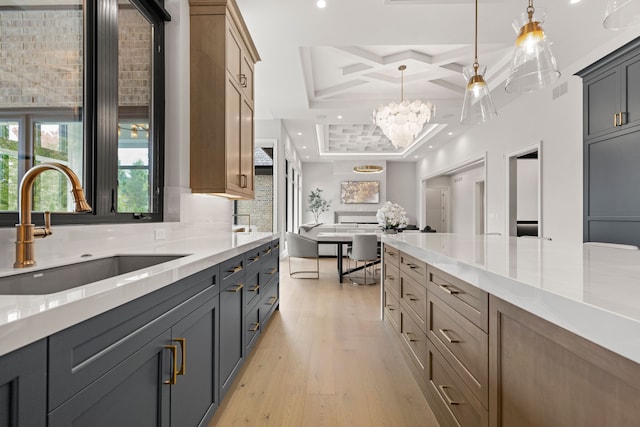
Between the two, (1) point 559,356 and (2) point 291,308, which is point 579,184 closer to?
(2) point 291,308

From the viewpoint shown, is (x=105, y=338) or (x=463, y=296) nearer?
(x=105, y=338)

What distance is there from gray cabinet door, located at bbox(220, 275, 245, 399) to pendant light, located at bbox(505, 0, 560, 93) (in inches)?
82.6

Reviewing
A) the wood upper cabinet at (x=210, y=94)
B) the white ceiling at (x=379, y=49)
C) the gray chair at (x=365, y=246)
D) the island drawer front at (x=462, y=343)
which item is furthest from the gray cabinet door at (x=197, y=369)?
the gray chair at (x=365, y=246)

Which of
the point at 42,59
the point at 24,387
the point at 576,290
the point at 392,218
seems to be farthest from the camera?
the point at 392,218

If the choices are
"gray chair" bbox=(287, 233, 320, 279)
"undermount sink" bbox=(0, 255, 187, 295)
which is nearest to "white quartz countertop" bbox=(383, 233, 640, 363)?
"undermount sink" bbox=(0, 255, 187, 295)

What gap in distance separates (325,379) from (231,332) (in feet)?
2.43

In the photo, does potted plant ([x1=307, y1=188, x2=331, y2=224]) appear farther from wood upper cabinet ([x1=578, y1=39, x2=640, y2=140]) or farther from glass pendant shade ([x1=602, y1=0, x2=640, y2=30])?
glass pendant shade ([x1=602, y1=0, x2=640, y2=30])

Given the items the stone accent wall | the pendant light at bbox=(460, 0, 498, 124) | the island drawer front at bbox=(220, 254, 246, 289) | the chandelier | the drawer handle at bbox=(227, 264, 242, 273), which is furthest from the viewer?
the stone accent wall

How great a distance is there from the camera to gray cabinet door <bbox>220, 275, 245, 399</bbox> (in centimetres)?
165

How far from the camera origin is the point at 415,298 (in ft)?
6.51

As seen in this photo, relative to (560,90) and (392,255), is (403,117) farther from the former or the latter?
(392,255)

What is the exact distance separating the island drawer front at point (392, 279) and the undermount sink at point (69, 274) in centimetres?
170

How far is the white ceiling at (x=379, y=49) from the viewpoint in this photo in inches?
113

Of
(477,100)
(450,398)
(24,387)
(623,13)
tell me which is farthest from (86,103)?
(623,13)
